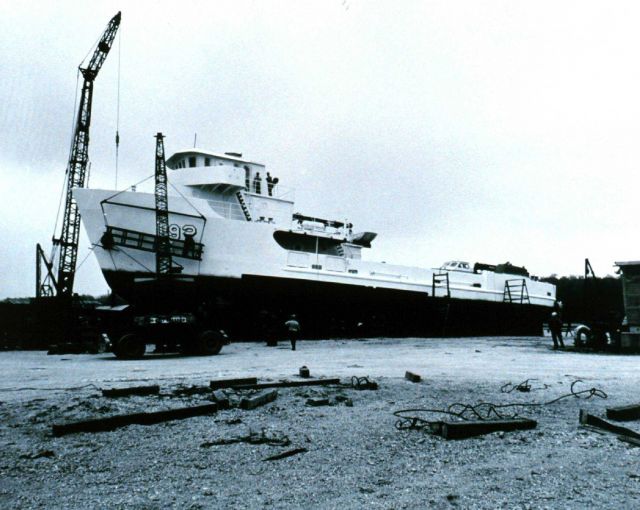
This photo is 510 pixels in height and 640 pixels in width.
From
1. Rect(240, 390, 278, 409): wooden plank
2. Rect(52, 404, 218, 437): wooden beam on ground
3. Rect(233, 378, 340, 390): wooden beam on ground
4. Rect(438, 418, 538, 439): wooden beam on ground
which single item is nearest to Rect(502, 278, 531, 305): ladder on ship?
Rect(233, 378, 340, 390): wooden beam on ground

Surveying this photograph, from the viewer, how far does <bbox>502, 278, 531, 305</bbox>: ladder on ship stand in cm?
3616

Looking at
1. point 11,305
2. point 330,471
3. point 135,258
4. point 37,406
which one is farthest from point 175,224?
point 330,471

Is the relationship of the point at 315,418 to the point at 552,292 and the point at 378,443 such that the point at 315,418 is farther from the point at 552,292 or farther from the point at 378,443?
the point at 552,292

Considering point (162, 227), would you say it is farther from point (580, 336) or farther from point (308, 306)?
point (580, 336)

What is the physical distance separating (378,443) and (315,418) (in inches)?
49.6

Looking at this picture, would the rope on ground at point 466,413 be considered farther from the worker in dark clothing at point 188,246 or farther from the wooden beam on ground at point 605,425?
the worker in dark clothing at point 188,246

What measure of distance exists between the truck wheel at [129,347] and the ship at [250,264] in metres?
2.00

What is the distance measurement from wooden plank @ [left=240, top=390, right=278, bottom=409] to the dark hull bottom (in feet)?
34.7

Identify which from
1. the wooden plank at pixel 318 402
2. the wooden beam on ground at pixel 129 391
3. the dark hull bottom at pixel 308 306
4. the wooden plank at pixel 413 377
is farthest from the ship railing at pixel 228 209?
the wooden plank at pixel 318 402

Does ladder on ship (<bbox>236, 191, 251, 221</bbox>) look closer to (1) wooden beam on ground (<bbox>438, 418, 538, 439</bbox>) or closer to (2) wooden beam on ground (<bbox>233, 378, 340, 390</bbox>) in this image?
(2) wooden beam on ground (<bbox>233, 378, 340, 390</bbox>)

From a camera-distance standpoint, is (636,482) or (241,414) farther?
(241,414)

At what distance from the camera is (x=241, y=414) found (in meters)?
6.34

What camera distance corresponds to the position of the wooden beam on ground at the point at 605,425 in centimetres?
518

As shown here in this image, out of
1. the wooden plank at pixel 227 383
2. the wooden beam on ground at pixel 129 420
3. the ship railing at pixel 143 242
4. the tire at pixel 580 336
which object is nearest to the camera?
the wooden beam on ground at pixel 129 420
